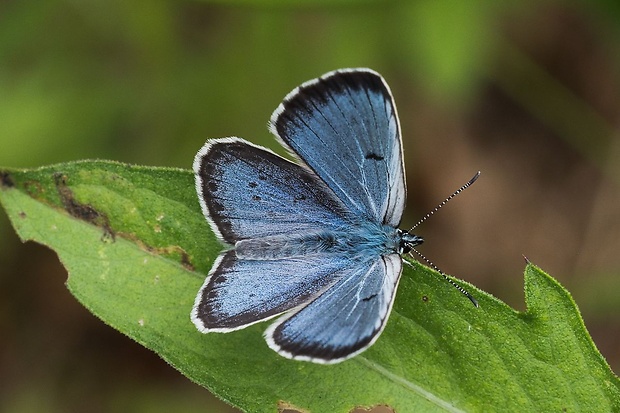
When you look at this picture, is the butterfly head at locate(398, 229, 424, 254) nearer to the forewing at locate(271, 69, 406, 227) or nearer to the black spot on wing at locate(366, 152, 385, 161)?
the forewing at locate(271, 69, 406, 227)

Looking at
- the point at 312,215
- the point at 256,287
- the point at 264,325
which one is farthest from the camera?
the point at 312,215

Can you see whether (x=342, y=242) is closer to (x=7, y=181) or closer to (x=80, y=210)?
(x=80, y=210)

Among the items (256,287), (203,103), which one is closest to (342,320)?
(256,287)

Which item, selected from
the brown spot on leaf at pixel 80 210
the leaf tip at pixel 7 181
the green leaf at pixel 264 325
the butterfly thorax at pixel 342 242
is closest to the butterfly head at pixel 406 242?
the butterfly thorax at pixel 342 242

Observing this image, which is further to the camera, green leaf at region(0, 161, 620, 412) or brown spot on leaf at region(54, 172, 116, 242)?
brown spot on leaf at region(54, 172, 116, 242)

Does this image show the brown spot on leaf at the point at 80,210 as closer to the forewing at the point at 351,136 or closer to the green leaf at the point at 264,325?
the green leaf at the point at 264,325

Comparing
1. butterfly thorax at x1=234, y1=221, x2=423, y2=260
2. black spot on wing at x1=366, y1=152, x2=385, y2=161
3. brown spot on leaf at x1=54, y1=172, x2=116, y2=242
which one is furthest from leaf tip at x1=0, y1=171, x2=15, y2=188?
black spot on wing at x1=366, y1=152, x2=385, y2=161
